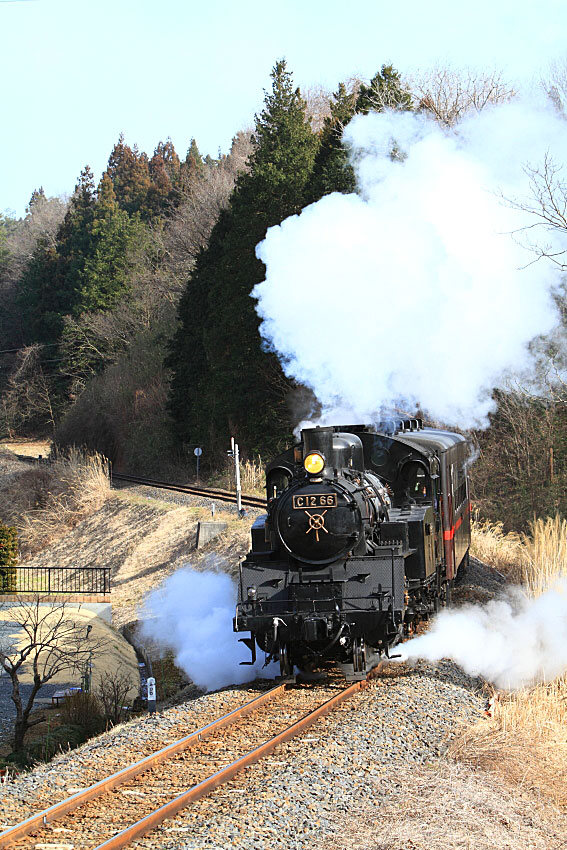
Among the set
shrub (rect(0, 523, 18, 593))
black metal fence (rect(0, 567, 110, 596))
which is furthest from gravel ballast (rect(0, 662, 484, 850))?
shrub (rect(0, 523, 18, 593))

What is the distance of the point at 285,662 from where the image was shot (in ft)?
33.2

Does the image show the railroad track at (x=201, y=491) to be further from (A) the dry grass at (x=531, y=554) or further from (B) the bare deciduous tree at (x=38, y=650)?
(B) the bare deciduous tree at (x=38, y=650)

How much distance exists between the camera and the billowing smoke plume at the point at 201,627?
1154 cm

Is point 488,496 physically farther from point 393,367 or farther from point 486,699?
point 486,699

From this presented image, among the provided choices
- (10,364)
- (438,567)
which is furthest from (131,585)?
(10,364)

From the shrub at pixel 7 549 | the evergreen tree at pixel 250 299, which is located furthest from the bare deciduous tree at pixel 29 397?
the shrub at pixel 7 549

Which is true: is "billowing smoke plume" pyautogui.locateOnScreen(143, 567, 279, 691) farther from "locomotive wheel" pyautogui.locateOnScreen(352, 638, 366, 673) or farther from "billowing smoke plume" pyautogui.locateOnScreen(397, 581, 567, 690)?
"billowing smoke plume" pyautogui.locateOnScreen(397, 581, 567, 690)

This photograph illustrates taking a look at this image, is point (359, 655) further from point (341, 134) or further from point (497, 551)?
point (341, 134)

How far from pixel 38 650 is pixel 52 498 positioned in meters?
21.9

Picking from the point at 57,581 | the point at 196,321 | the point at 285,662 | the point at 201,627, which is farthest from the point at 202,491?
the point at 285,662

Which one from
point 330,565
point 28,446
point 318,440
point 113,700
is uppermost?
point 28,446

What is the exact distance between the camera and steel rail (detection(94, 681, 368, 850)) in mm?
5682

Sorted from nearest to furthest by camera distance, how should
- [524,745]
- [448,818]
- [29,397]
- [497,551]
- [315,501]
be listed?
[448,818], [524,745], [315,501], [497,551], [29,397]

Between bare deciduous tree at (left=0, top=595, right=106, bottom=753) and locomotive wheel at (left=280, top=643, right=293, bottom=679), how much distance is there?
13.9 ft
